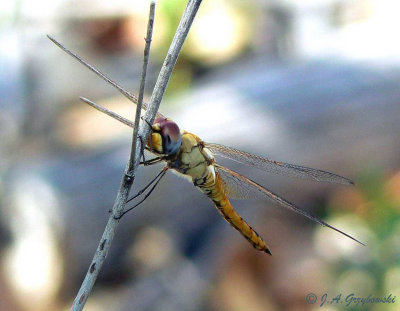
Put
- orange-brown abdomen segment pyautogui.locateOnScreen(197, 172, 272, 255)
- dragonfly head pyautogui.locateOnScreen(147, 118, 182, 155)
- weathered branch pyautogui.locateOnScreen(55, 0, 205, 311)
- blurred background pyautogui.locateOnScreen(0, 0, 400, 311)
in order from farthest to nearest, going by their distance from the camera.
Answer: blurred background pyautogui.locateOnScreen(0, 0, 400, 311) → orange-brown abdomen segment pyautogui.locateOnScreen(197, 172, 272, 255) → dragonfly head pyautogui.locateOnScreen(147, 118, 182, 155) → weathered branch pyautogui.locateOnScreen(55, 0, 205, 311)

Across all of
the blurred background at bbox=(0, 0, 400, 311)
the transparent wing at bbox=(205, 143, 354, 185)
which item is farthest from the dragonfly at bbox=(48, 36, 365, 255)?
the blurred background at bbox=(0, 0, 400, 311)

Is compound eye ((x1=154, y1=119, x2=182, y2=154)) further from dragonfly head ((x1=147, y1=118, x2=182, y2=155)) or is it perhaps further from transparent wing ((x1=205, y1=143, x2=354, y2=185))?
transparent wing ((x1=205, y1=143, x2=354, y2=185))

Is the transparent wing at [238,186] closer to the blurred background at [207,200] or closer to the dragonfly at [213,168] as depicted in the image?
the dragonfly at [213,168]

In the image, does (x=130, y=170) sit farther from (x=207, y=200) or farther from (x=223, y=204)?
(x=207, y=200)

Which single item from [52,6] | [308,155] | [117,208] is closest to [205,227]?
[308,155]

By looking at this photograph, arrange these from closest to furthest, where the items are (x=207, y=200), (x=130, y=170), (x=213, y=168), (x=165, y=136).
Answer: (x=130, y=170) → (x=165, y=136) → (x=213, y=168) → (x=207, y=200)

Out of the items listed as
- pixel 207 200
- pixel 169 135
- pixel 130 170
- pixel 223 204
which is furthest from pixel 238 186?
pixel 207 200

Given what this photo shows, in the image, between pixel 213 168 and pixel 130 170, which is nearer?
pixel 130 170
